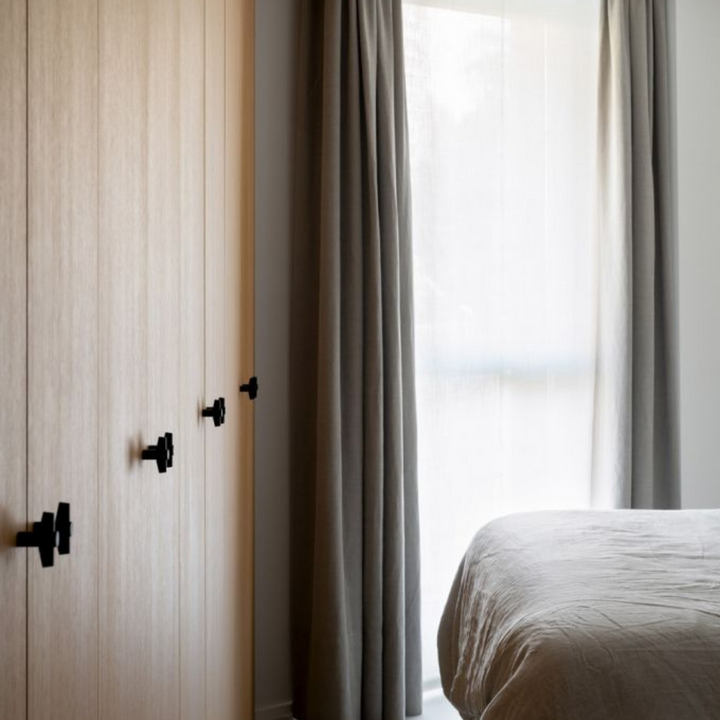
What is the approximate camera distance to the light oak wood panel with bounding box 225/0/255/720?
1.58 metres

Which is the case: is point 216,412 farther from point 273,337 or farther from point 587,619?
point 273,337

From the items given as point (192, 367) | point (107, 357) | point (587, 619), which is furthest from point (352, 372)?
point (107, 357)

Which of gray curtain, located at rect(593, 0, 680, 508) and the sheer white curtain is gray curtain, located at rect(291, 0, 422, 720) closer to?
the sheer white curtain

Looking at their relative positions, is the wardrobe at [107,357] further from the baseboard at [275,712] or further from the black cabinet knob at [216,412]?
the baseboard at [275,712]

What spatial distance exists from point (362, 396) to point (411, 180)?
748mm

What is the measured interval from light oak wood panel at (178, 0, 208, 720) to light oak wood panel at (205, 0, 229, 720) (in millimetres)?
57

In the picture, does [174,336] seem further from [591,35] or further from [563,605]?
[591,35]

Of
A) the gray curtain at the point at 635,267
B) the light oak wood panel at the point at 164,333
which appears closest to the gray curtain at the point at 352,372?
the gray curtain at the point at 635,267

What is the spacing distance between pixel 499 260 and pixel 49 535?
2407 mm

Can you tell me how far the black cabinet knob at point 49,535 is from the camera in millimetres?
425

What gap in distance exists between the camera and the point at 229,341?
1.60 metres

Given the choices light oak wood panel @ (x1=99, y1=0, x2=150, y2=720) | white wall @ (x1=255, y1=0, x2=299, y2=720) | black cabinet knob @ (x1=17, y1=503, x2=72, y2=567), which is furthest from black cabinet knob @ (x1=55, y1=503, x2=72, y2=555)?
white wall @ (x1=255, y1=0, x2=299, y2=720)

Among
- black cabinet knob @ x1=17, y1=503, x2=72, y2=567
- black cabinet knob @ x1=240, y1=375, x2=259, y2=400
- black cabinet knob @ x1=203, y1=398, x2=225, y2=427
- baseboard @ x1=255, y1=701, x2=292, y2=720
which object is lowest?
baseboard @ x1=255, y1=701, x2=292, y2=720

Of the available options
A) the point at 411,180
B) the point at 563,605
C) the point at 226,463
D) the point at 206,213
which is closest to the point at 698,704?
the point at 563,605
